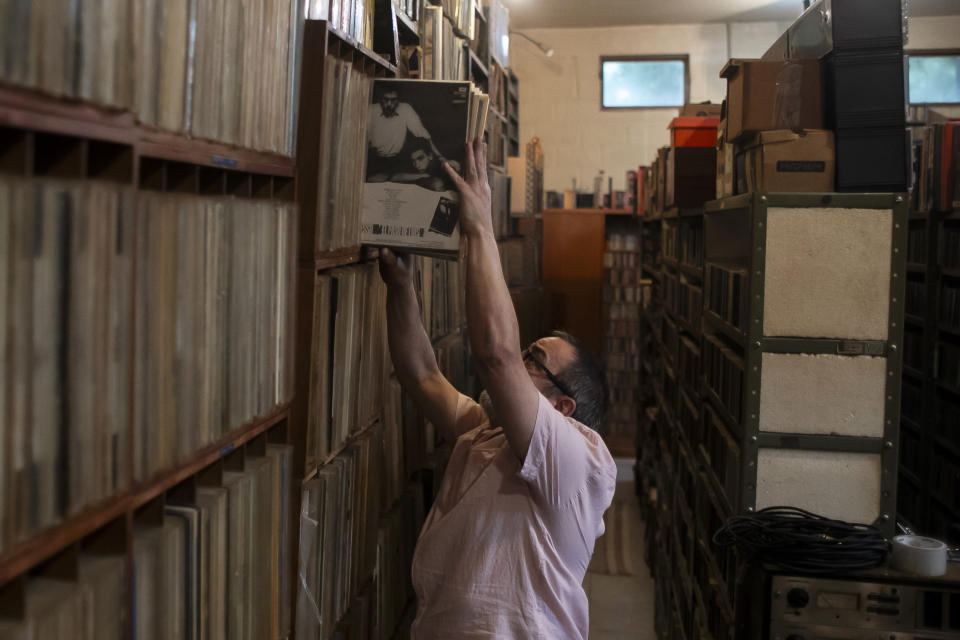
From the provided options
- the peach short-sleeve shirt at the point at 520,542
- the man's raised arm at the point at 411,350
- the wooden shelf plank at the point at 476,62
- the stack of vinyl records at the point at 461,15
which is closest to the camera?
the peach short-sleeve shirt at the point at 520,542

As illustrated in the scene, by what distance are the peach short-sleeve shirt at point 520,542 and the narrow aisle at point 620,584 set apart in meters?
2.66

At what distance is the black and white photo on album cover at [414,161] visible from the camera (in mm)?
1479

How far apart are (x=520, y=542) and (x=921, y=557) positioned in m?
1.01

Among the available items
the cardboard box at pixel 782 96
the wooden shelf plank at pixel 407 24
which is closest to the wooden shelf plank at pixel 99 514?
the wooden shelf plank at pixel 407 24

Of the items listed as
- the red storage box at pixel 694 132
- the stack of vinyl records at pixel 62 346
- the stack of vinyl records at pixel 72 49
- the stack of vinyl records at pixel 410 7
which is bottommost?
the stack of vinyl records at pixel 62 346

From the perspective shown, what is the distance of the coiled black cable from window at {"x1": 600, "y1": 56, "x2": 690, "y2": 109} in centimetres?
745

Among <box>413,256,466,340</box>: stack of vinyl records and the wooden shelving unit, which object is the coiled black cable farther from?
the wooden shelving unit

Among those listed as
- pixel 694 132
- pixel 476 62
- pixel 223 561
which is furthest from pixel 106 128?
pixel 694 132

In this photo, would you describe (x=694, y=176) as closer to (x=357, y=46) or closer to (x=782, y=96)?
(x=782, y=96)

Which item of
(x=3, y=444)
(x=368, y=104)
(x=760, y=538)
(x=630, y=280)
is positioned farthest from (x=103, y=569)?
(x=630, y=280)

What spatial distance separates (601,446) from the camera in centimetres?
177

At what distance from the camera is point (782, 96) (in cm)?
242

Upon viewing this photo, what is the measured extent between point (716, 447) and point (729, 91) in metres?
1.16

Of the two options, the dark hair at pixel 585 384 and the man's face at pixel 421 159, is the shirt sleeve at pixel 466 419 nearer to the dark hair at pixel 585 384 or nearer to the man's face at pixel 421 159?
the dark hair at pixel 585 384
